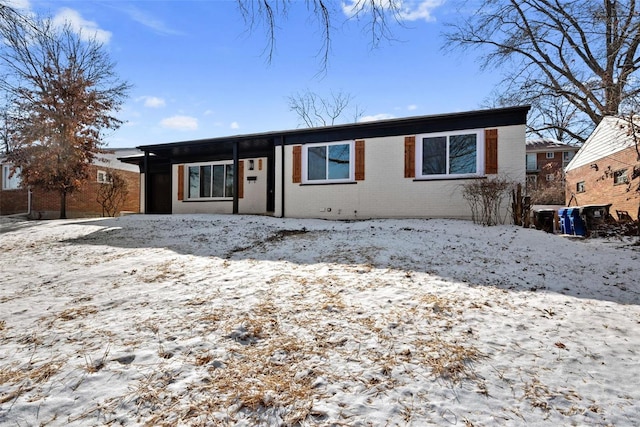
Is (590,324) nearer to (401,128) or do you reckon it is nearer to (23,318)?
(23,318)

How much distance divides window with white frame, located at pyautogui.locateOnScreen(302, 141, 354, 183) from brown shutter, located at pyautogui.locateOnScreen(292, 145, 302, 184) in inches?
4.2

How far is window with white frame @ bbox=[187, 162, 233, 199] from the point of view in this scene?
47.1 ft

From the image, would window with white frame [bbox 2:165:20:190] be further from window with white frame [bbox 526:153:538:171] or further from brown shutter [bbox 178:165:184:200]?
window with white frame [bbox 526:153:538:171]

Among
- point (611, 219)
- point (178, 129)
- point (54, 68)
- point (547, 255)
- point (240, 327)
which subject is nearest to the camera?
point (240, 327)

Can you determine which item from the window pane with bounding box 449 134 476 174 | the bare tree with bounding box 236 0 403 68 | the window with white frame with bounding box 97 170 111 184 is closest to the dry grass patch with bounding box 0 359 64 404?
the bare tree with bounding box 236 0 403 68

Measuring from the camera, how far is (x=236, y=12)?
3471 millimetres

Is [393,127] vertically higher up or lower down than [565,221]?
higher up

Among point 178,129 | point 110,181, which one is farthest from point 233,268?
point 110,181

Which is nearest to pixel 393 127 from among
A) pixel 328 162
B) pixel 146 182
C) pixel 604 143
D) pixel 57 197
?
pixel 328 162

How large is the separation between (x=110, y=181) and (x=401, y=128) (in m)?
17.2

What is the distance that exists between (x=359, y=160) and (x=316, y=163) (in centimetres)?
159

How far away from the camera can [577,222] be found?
12.2 meters

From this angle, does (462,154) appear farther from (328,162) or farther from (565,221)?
(565,221)

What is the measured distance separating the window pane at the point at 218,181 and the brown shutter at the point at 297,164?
14.3 ft
